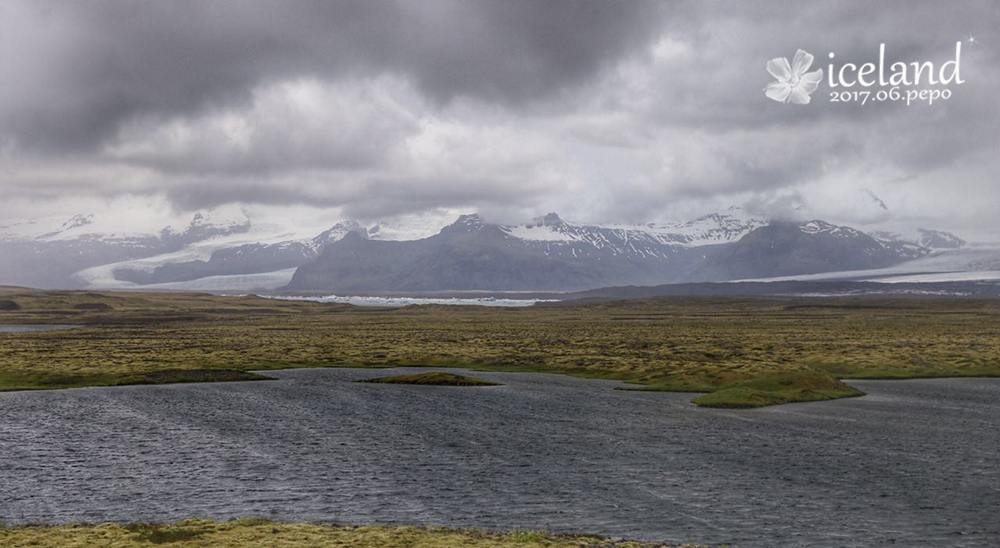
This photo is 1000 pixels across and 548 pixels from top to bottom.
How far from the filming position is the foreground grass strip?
26.1 meters

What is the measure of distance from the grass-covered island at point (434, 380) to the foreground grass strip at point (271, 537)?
56.9 m

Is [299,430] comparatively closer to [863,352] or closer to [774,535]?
[774,535]

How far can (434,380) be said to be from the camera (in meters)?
86.9

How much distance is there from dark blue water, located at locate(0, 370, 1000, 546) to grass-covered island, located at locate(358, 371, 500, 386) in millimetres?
15187

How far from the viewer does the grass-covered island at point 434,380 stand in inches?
3396

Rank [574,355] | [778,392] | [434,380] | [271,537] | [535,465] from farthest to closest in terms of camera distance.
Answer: [574,355], [434,380], [778,392], [535,465], [271,537]

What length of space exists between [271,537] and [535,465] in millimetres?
17961

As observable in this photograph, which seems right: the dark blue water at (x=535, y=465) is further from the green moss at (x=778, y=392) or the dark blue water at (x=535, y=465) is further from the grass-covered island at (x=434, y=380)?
the grass-covered island at (x=434, y=380)

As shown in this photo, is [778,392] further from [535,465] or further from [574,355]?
[574,355]

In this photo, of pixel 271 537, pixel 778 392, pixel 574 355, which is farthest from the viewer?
pixel 574 355

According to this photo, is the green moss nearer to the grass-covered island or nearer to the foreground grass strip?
the grass-covered island

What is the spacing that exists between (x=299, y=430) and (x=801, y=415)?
38.9m

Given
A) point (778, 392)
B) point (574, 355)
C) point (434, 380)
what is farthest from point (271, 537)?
point (574, 355)

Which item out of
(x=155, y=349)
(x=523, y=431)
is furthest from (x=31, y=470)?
(x=155, y=349)
